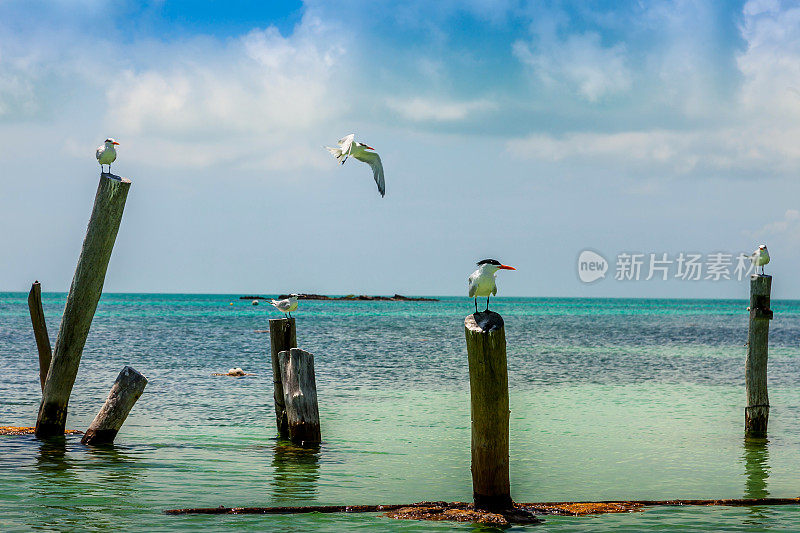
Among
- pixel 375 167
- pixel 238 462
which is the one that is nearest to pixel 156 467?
pixel 238 462

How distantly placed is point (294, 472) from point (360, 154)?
4.51 meters

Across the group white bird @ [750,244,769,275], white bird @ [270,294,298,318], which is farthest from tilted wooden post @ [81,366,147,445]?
white bird @ [750,244,769,275]

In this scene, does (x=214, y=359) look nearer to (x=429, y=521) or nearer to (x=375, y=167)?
(x=375, y=167)

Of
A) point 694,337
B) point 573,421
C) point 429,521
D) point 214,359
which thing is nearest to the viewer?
point 429,521

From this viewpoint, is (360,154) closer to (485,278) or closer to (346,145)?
(346,145)

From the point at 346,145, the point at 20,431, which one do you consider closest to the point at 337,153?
the point at 346,145

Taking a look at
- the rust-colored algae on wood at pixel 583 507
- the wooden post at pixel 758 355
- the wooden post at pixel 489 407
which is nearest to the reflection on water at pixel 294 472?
the wooden post at pixel 489 407

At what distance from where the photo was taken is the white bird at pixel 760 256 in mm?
16397

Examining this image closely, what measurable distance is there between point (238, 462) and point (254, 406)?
597cm

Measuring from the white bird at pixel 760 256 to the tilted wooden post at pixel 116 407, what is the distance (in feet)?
37.4

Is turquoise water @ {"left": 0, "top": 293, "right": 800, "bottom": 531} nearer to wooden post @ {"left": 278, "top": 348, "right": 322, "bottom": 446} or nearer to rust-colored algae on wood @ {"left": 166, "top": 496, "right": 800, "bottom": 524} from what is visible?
rust-colored algae on wood @ {"left": 166, "top": 496, "right": 800, "bottom": 524}

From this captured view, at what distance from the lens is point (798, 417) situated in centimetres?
1720

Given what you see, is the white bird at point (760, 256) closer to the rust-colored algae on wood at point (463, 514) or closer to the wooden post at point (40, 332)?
the rust-colored algae on wood at point (463, 514)

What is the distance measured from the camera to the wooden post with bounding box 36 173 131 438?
11.4m
